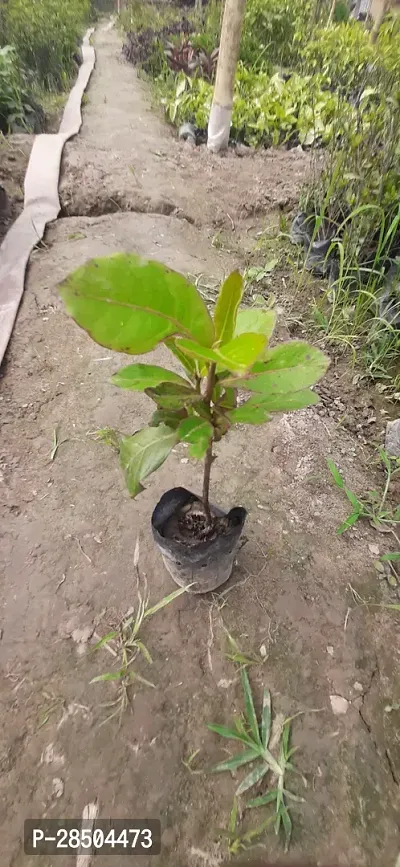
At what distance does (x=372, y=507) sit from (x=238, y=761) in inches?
Answer: 33.6

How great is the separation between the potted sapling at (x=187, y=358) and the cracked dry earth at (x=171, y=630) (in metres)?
0.30

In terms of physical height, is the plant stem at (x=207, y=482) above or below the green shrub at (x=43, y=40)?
below

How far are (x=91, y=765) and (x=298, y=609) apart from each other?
Result: 622 mm

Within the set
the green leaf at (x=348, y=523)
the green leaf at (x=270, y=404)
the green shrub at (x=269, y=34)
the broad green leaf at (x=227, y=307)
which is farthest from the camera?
the green shrub at (x=269, y=34)

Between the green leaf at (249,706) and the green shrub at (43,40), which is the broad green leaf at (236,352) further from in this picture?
the green shrub at (43,40)

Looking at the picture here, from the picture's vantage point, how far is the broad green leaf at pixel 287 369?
27.2 inches

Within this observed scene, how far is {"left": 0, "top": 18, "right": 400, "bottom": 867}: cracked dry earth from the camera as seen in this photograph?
943mm

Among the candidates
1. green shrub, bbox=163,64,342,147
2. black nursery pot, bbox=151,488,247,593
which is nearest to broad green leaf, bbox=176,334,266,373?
black nursery pot, bbox=151,488,247,593

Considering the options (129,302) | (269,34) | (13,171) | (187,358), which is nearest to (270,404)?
(187,358)

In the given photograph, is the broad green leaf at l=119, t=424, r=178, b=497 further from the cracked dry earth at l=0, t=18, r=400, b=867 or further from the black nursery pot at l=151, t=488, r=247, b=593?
the cracked dry earth at l=0, t=18, r=400, b=867

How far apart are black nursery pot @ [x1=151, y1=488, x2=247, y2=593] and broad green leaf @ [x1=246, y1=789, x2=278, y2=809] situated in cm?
45

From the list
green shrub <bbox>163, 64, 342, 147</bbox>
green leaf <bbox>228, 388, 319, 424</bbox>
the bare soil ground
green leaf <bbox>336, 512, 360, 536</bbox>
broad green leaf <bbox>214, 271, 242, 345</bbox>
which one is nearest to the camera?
broad green leaf <bbox>214, 271, 242, 345</bbox>

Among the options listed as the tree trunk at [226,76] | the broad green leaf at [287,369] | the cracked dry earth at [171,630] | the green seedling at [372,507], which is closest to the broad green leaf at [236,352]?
the broad green leaf at [287,369]

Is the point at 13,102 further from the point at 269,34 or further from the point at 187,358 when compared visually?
the point at 187,358
